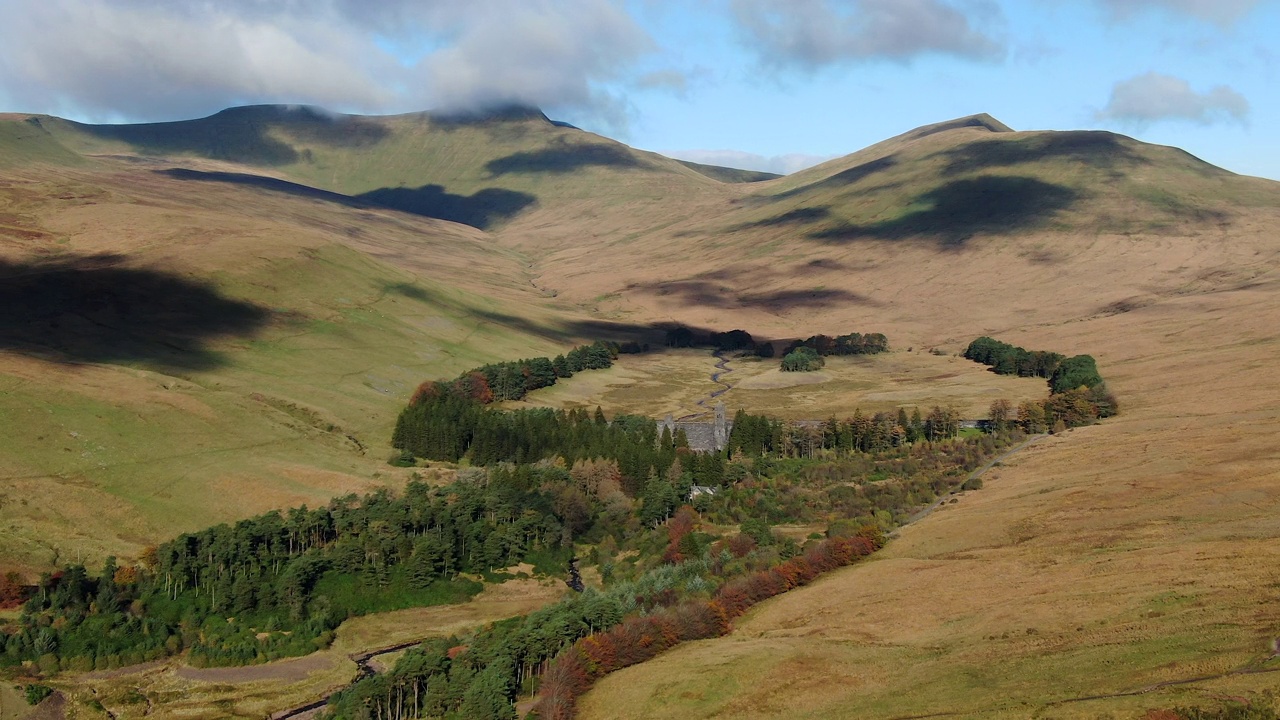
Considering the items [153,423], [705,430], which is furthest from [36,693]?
[705,430]

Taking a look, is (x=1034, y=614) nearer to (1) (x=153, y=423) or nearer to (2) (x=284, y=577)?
(2) (x=284, y=577)

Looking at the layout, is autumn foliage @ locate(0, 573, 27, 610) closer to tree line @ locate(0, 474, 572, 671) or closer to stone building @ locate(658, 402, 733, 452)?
tree line @ locate(0, 474, 572, 671)

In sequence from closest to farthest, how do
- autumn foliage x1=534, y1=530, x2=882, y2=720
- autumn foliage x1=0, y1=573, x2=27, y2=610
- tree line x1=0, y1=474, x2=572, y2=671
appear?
1. autumn foliage x1=534, y1=530, x2=882, y2=720
2. tree line x1=0, y1=474, x2=572, y2=671
3. autumn foliage x1=0, y1=573, x2=27, y2=610

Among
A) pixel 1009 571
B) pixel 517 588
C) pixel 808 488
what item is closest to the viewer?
pixel 1009 571

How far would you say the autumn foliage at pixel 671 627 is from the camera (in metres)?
75.2

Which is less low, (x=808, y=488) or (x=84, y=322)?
(x=84, y=322)

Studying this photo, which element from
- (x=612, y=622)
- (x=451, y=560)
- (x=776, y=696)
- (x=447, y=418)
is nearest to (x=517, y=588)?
(x=451, y=560)

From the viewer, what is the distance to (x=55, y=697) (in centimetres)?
8000

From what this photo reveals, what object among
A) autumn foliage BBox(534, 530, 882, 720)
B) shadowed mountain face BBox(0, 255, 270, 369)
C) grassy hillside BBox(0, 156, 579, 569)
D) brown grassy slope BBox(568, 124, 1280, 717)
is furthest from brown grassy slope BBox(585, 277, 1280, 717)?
shadowed mountain face BBox(0, 255, 270, 369)

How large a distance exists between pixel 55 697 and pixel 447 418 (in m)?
84.5

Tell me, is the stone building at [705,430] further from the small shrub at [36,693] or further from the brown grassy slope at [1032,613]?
the small shrub at [36,693]

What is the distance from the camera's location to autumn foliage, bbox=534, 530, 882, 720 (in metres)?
75.2

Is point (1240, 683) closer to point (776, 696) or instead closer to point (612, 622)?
point (776, 696)

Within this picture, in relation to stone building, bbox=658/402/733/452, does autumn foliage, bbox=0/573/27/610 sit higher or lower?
lower
